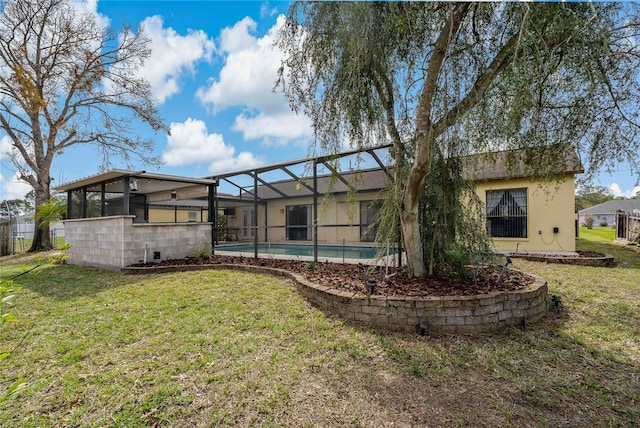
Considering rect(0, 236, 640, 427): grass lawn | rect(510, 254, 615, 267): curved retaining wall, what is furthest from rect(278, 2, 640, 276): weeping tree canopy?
rect(510, 254, 615, 267): curved retaining wall

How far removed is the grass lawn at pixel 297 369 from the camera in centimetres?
251

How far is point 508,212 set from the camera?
35.3ft

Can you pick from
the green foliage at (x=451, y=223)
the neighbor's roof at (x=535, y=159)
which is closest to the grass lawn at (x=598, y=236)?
the neighbor's roof at (x=535, y=159)

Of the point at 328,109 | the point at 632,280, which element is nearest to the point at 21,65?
the point at 328,109

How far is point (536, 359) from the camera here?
3.36 meters

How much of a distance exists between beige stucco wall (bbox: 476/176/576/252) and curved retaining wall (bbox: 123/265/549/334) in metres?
6.00

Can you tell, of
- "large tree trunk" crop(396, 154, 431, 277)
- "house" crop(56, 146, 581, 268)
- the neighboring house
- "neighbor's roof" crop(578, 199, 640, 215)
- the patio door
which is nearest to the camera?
"large tree trunk" crop(396, 154, 431, 277)

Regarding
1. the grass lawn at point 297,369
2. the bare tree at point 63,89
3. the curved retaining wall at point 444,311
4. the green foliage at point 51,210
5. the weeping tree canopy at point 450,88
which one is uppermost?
the bare tree at point 63,89

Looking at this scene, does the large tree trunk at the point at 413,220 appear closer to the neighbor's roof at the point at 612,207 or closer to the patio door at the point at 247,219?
the patio door at the point at 247,219

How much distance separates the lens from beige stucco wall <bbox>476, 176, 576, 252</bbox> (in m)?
9.71

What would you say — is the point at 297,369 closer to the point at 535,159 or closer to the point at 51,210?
the point at 51,210

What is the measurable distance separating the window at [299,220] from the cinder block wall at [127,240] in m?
6.78

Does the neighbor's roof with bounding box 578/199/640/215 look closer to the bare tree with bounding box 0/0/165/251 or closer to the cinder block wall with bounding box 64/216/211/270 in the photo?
the cinder block wall with bounding box 64/216/211/270

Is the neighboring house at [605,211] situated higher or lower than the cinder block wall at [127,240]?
higher
